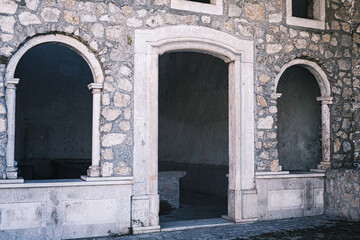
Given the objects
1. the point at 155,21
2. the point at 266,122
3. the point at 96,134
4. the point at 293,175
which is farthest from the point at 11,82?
the point at 293,175

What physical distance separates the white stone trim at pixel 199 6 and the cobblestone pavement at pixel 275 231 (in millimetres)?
3419

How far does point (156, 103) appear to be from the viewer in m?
6.17

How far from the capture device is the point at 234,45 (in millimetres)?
6723

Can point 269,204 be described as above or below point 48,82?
below

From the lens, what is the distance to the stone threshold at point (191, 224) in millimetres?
6201

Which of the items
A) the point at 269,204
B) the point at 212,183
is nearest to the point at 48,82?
the point at 212,183

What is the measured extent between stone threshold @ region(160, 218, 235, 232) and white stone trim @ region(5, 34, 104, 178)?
151 centimetres

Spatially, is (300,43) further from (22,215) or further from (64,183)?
(22,215)

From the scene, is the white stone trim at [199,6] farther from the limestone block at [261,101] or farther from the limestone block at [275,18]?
the limestone block at [261,101]

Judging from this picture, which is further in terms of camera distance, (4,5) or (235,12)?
(235,12)

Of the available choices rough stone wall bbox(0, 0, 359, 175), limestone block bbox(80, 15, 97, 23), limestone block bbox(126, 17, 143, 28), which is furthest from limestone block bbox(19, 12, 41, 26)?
limestone block bbox(126, 17, 143, 28)

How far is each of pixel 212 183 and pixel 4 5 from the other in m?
6.81

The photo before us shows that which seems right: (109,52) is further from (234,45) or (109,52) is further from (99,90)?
(234,45)

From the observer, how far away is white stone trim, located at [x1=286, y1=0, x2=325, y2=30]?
717 centimetres
